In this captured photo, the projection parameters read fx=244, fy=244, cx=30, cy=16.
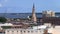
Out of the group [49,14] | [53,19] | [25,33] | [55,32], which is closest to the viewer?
[25,33]

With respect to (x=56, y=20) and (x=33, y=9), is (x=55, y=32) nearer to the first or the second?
(x=56, y=20)

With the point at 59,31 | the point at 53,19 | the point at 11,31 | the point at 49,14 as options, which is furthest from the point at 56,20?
the point at 11,31

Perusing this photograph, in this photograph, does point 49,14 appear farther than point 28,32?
Yes

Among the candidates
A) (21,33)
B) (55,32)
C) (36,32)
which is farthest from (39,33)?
(55,32)

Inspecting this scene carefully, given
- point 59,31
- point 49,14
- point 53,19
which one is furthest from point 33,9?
point 59,31

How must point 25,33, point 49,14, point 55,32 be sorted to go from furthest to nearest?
1. point 49,14
2. point 55,32
3. point 25,33

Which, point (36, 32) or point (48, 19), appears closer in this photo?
point (36, 32)

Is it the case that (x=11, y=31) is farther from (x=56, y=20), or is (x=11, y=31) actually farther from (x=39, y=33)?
(x=56, y=20)

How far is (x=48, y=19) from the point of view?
39.9 m

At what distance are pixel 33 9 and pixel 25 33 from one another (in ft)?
104

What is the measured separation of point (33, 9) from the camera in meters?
44.8

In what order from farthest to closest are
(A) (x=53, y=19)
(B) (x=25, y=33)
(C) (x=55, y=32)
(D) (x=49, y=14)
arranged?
1. (D) (x=49, y=14)
2. (A) (x=53, y=19)
3. (C) (x=55, y=32)
4. (B) (x=25, y=33)

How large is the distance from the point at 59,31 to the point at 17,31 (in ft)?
10.6

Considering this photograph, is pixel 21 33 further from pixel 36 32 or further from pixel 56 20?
pixel 56 20
